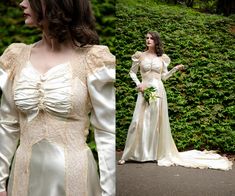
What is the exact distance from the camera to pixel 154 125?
1.64 metres

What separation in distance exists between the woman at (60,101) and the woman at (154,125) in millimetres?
775

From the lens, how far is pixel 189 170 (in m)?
1.67

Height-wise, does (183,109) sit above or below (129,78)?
below

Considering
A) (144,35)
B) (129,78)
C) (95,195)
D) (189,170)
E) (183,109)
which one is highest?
(144,35)

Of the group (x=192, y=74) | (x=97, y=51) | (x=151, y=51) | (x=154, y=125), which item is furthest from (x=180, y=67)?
(x=97, y=51)

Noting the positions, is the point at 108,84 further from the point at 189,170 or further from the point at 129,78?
the point at 189,170

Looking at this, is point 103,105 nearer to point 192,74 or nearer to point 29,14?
point 29,14

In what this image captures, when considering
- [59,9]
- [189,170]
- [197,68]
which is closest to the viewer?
[59,9]

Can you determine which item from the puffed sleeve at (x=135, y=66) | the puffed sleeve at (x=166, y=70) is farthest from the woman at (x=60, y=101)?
the puffed sleeve at (x=166, y=70)

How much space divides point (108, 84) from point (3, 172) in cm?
23

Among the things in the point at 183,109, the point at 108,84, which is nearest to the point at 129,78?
the point at 183,109

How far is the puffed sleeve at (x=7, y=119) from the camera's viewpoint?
0.64 metres

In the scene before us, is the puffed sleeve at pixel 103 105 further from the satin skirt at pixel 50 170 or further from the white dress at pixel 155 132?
the white dress at pixel 155 132

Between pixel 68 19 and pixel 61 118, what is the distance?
0.50 feet
